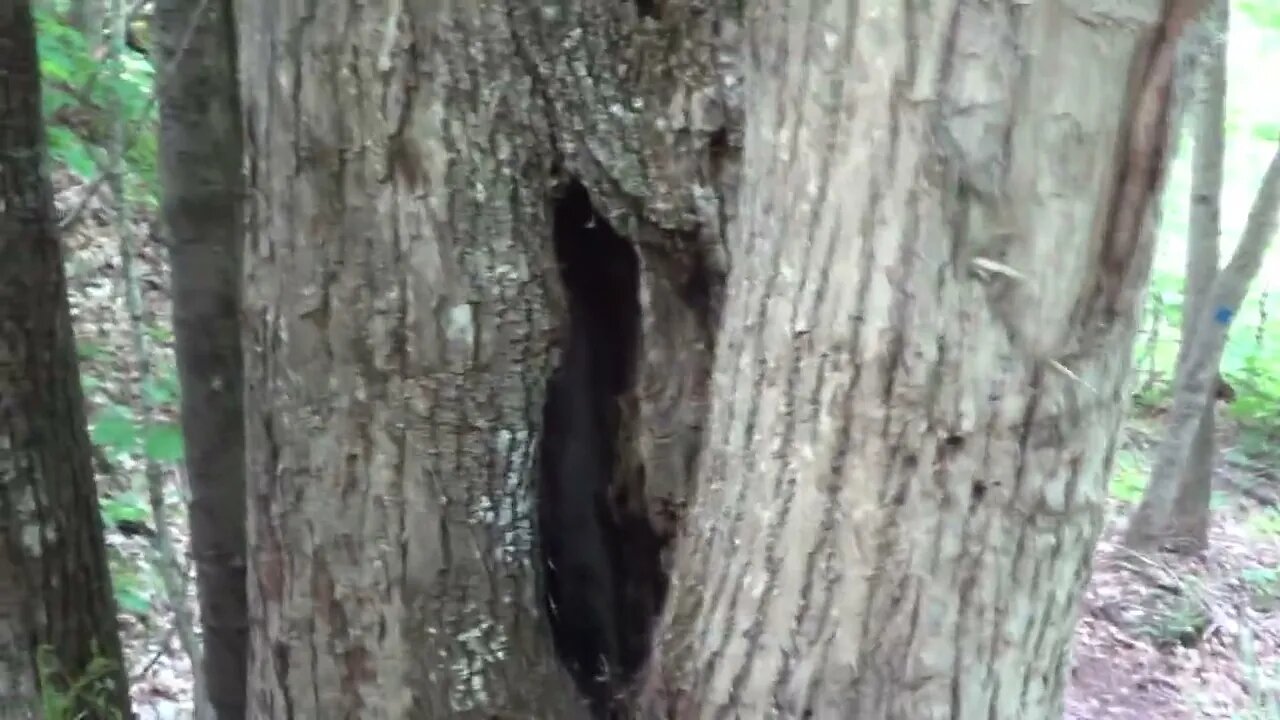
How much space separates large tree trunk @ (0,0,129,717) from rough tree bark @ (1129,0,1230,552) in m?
5.01

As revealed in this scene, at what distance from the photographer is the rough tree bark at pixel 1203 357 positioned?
20.2 feet

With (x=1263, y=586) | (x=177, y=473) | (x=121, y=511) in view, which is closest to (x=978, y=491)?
(x=121, y=511)

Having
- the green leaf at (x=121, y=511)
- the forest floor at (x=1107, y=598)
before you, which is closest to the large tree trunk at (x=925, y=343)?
the forest floor at (x=1107, y=598)

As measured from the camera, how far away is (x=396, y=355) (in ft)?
5.41

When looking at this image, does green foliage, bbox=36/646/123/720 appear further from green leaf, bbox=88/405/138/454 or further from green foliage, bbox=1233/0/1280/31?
green foliage, bbox=1233/0/1280/31

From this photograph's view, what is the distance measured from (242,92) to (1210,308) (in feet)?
18.9

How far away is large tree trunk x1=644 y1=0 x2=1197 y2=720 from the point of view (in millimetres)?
1267

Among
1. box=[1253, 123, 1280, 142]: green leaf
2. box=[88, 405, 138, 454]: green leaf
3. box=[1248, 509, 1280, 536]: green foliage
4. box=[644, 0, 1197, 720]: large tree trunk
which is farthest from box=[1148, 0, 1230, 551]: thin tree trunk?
box=[88, 405, 138, 454]: green leaf

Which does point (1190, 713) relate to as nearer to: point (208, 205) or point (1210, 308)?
point (1210, 308)

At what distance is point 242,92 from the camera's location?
1.72m

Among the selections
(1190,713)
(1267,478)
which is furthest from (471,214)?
(1267,478)

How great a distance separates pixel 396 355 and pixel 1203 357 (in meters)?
5.57

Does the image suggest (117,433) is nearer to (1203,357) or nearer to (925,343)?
(925,343)

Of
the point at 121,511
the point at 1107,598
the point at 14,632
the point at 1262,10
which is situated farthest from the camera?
the point at 1262,10
